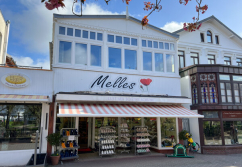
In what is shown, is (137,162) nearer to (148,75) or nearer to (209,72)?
(148,75)

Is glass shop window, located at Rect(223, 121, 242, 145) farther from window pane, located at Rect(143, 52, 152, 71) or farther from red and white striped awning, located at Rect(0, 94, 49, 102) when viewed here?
red and white striped awning, located at Rect(0, 94, 49, 102)

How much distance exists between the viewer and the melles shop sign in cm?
1090

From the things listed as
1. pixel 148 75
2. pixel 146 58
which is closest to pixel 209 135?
pixel 148 75

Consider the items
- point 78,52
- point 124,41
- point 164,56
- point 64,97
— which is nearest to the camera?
point 64,97

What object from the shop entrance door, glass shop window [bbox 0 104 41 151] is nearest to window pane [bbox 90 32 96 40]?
glass shop window [bbox 0 104 41 151]

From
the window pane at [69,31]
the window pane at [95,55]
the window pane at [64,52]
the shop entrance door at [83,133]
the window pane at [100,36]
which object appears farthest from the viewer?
the shop entrance door at [83,133]

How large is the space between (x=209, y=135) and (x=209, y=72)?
13.7 feet

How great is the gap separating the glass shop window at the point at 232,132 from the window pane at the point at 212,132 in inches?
20.2

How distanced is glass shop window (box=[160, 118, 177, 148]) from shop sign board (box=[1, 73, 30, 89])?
8284 millimetres

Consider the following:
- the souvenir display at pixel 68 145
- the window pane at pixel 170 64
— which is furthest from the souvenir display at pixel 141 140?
the window pane at pixel 170 64

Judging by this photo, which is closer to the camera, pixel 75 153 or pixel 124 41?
pixel 75 153

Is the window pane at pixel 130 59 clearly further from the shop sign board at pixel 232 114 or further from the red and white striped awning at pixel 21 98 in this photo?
the shop sign board at pixel 232 114

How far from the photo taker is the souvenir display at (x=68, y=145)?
925cm

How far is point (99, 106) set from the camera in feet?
32.7
